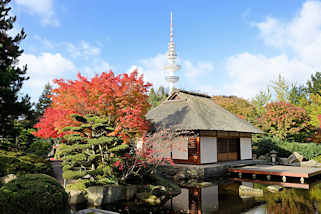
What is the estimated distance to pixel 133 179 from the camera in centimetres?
1184

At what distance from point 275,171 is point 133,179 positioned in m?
8.78

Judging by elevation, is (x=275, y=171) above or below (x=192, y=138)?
below

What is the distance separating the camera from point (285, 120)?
24094 millimetres

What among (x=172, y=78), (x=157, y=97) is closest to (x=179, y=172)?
(x=157, y=97)

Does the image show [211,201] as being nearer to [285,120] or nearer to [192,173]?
[192,173]

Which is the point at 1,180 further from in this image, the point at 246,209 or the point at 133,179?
the point at 246,209

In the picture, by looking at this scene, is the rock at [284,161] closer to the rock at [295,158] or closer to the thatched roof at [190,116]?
the rock at [295,158]

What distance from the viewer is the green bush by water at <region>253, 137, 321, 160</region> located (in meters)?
22.8

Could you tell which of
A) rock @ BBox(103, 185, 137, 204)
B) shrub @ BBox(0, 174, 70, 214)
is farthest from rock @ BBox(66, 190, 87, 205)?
shrub @ BBox(0, 174, 70, 214)

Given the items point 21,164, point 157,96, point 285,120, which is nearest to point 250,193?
point 21,164

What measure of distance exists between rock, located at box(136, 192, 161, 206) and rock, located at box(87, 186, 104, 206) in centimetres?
157

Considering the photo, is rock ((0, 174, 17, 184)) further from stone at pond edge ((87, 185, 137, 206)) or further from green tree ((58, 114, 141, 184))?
stone at pond edge ((87, 185, 137, 206))

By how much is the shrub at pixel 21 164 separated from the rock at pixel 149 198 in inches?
202

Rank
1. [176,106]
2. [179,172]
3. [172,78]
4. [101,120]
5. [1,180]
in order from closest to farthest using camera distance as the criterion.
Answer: [1,180]
[101,120]
[179,172]
[176,106]
[172,78]
